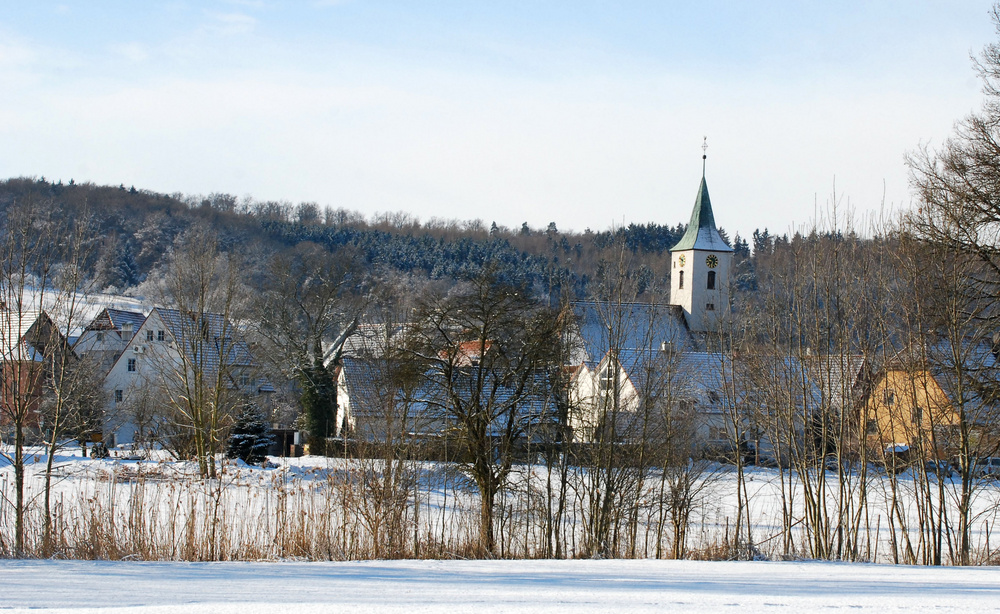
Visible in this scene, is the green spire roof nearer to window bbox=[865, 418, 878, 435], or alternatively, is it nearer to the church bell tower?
the church bell tower

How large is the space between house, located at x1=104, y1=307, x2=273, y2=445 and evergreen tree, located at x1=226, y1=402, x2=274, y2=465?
878 mm

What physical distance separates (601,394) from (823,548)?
4940mm

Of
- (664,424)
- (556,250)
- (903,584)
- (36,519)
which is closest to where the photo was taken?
(903,584)

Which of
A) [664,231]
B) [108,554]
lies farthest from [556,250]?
[108,554]

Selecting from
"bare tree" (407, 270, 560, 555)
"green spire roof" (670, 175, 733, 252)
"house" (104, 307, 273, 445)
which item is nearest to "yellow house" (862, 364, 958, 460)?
"bare tree" (407, 270, 560, 555)

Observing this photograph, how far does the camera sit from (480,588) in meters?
6.28

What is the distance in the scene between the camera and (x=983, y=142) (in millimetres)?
13312

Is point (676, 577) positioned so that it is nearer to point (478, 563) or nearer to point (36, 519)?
point (478, 563)

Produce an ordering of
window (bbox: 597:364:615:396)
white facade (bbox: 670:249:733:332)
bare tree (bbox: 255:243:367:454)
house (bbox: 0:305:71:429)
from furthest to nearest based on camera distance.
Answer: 1. white facade (bbox: 670:249:733:332)
2. bare tree (bbox: 255:243:367:454)
3. window (bbox: 597:364:615:396)
4. house (bbox: 0:305:71:429)

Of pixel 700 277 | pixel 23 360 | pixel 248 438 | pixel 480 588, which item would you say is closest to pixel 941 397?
pixel 480 588

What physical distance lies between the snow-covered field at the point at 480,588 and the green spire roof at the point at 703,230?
55884 millimetres

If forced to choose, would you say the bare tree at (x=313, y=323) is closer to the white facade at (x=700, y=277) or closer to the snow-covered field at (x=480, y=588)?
the white facade at (x=700, y=277)

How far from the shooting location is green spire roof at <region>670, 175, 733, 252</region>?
62719 mm

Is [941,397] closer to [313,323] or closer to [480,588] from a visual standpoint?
[480,588]
